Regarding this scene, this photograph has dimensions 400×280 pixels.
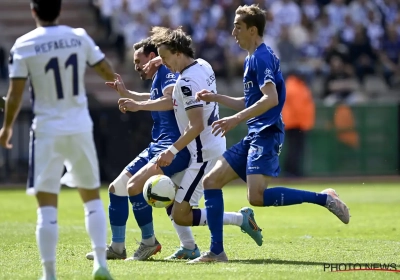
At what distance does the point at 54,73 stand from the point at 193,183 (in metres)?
2.39

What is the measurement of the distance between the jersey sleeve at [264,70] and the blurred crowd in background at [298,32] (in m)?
14.6

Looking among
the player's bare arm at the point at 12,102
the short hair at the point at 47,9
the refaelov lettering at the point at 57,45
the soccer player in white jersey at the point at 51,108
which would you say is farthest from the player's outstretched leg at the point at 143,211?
the short hair at the point at 47,9

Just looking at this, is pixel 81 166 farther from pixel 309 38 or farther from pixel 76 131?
pixel 309 38

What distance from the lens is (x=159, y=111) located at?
8.91 m

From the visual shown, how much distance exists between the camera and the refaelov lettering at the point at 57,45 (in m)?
6.48

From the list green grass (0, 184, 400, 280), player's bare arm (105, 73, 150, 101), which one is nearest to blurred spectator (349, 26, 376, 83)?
green grass (0, 184, 400, 280)

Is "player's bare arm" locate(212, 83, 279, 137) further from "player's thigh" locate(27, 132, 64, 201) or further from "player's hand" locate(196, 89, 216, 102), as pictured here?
"player's thigh" locate(27, 132, 64, 201)

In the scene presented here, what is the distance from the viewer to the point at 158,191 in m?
8.09

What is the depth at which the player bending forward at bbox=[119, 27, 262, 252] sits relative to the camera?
7973 mm

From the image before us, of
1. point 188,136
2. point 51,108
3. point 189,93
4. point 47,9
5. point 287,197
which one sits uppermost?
point 47,9

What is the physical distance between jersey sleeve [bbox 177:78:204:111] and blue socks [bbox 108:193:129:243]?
1.34 m

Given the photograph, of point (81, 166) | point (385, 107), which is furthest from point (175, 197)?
point (385, 107)

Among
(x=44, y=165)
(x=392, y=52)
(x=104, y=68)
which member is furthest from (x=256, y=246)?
(x=392, y=52)

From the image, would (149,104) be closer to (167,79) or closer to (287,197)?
(167,79)
